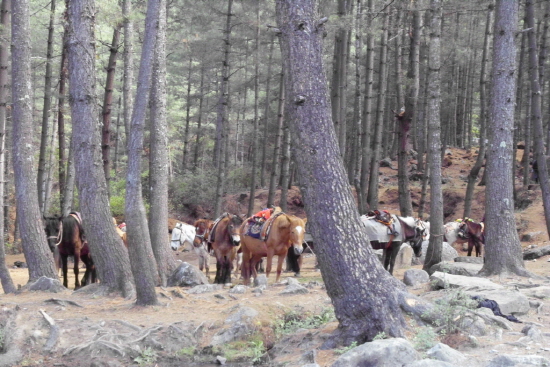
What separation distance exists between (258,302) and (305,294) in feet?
4.44

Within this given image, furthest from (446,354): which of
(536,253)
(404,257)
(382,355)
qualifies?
(536,253)

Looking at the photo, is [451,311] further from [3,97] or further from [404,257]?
[404,257]

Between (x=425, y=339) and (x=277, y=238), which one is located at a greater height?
(x=277, y=238)

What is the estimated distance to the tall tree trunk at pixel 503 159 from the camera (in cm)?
1116

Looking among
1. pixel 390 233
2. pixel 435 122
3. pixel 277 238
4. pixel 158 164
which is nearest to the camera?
pixel 158 164

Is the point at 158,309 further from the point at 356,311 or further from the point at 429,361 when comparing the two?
the point at 429,361

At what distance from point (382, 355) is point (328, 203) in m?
1.76

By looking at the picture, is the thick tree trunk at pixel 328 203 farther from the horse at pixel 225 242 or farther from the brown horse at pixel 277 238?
the horse at pixel 225 242

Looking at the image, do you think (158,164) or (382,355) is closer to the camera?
(382,355)

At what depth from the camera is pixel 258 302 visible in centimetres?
993

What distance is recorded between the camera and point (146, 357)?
7918 mm

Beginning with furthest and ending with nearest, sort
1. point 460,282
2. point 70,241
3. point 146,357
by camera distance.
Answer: point 70,241, point 460,282, point 146,357

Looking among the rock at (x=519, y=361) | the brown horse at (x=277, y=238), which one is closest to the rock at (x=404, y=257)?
the brown horse at (x=277, y=238)

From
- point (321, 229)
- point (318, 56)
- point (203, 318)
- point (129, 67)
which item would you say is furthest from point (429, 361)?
point (129, 67)
